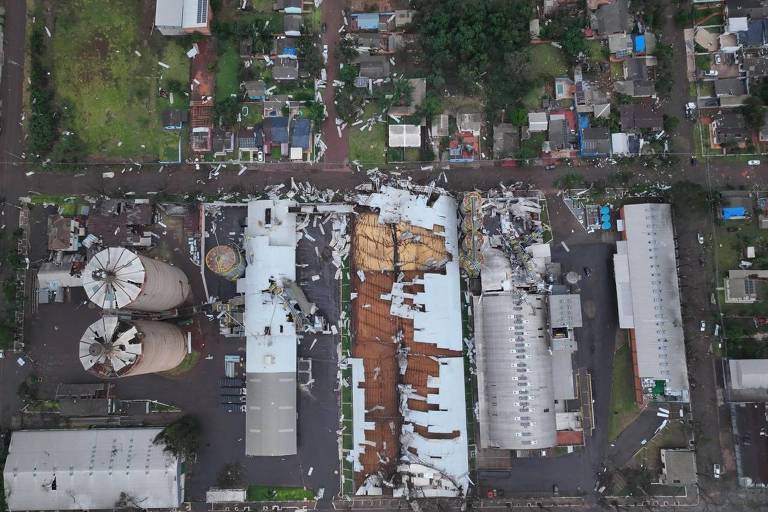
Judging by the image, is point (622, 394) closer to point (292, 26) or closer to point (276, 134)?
point (276, 134)

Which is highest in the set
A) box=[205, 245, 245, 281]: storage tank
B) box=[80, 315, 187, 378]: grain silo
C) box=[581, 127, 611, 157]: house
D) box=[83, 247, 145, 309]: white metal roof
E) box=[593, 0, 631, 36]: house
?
box=[593, 0, 631, 36]: house

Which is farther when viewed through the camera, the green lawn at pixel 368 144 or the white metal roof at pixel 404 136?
the green lawn at pixel 368 144

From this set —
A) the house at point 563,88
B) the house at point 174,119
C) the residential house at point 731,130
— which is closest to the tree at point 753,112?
the residential house at point 731,130

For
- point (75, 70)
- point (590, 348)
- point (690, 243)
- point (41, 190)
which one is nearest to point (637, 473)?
point (590, 348)

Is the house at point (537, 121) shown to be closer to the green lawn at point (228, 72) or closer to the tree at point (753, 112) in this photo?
the tree at point (753, 112)

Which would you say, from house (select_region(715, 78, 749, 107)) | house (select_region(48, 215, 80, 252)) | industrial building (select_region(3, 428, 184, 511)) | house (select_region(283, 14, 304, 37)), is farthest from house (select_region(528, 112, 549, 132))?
industrial building (select_region(3, 428, 184, 511))

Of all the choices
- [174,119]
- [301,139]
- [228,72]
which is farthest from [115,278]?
[228,72]

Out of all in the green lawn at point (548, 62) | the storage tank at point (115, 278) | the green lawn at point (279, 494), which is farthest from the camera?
the green lawn at point (548, 62)

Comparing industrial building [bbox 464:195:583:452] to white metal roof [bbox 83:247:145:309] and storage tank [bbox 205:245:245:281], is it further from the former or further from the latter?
white metal roof [bbox 83:247:145:309]
